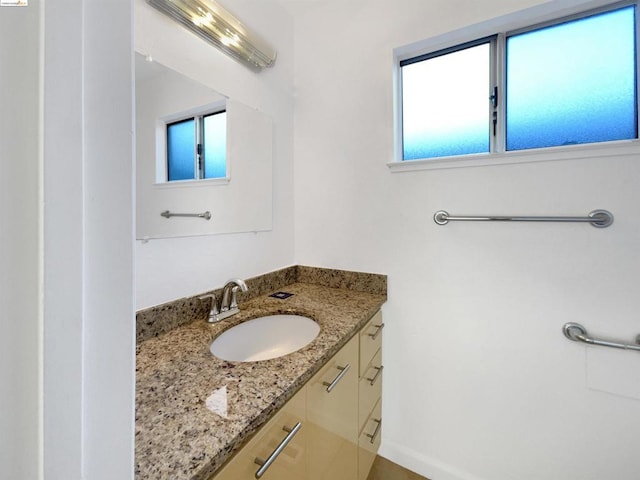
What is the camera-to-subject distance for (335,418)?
37.3 inches

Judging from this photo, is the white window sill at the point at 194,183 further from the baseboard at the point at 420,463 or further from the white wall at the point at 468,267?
the baseboard at the point at 420,463

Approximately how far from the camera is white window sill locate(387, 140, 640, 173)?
978 millimetres

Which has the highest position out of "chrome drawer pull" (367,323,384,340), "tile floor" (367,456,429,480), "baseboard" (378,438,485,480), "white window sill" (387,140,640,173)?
"white window sill" (387,140,640,173)

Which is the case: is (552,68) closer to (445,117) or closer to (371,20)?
(445,117)

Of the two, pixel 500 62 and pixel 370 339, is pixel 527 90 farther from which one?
pixel 370 339

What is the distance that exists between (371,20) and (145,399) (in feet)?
6.12

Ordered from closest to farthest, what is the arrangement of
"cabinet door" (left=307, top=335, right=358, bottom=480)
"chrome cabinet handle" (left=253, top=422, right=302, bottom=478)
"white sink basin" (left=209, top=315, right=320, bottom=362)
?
1. "chrome cabinet handle" (left=253, top=422, right=302, bottom=478)
2. "cabinet door" (left=307, top=335, right=358, bottom=480)
3. "white sink basin" (left=209, top=315, right=320, bottom=362)

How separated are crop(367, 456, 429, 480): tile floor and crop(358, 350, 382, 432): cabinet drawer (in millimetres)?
367

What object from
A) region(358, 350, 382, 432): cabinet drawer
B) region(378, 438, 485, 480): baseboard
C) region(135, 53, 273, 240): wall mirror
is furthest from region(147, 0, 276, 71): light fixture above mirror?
region(378, 438, 485, 480): baseboard

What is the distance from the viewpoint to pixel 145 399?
65 cm

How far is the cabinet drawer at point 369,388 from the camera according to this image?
119 cm

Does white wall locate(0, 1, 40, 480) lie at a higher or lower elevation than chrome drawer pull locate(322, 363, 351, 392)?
higher

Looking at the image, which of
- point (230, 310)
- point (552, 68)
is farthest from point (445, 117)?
point (230, 310)

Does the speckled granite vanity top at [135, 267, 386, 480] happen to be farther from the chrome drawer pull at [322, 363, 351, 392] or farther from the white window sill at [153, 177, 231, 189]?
the white window sill at [153, 177, 231, 189]
